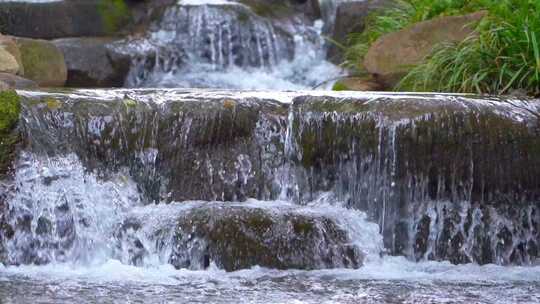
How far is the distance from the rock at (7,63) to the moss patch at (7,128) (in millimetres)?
1849

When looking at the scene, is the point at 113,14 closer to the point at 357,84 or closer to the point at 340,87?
the point at 340,87

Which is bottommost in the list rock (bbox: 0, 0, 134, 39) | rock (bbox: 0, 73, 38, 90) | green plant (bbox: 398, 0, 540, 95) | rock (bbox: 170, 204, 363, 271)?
rock (bbox: 170, 204, 363, 271)

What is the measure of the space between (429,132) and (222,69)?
528 cm

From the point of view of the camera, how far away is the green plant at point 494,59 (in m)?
8.28

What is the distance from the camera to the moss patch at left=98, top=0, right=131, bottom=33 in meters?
12.3

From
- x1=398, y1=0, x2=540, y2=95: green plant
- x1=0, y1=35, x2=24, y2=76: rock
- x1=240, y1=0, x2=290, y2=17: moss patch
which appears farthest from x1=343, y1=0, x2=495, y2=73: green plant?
x1=0, y1=35, x2=24, y2=76: rock

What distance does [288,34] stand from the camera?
12.5 meters

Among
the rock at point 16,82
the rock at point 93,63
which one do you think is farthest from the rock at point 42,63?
the rock at point 16,82

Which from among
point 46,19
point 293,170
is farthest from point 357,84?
point 46,19

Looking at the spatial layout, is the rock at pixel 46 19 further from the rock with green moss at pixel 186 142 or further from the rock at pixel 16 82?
the rock with green moss at pixel 186 142

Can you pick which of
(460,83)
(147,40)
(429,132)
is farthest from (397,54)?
(147,40)

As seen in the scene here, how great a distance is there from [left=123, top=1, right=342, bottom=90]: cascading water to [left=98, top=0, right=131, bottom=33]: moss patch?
374mm

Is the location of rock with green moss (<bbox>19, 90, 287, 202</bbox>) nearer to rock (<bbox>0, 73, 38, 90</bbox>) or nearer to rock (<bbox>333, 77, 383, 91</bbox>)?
rock (<bbox>0, 73, 38, 90</bbox>)

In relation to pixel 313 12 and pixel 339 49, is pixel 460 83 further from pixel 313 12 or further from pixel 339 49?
pixel 313 12
